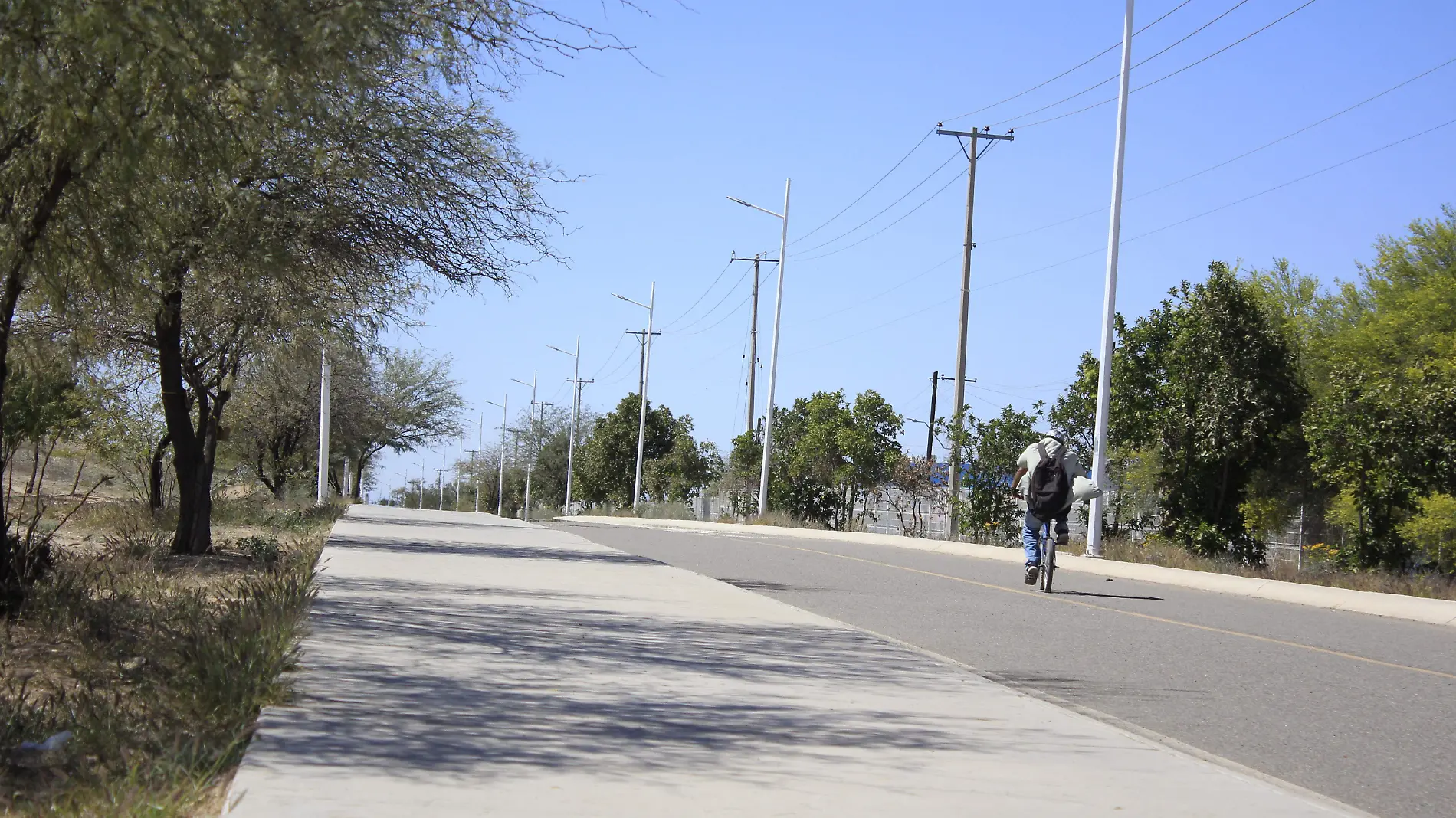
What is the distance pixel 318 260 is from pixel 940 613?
8.00 metres

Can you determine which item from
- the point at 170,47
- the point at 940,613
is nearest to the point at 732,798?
the point at 170,47

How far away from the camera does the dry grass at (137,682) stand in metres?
5.51

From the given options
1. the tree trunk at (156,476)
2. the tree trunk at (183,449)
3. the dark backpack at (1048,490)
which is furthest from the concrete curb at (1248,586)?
the tree trunk at (156,476)

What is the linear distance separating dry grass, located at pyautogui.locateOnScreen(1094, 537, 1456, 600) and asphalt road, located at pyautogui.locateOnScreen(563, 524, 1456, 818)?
280 centimetres

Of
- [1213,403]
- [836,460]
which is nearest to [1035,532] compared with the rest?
[1213,403]

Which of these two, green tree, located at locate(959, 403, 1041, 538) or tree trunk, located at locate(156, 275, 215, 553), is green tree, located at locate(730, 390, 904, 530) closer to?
green tree, located at locate(959, 403, 1041, 538)

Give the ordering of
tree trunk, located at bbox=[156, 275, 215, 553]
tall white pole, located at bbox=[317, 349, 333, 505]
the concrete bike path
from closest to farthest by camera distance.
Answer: the concrete bike path → tree trunk, located at bbox=[156, 275, 215, 553] → tall white pole, located at bbox=[317, 349, 333, 505]

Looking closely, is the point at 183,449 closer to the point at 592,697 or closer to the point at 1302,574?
the point at 592,697

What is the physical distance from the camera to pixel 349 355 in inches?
828

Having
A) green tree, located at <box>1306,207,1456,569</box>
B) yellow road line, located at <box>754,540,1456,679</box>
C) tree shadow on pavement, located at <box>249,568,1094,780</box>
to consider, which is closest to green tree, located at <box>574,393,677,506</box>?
green tree, located at <box>1306,207,1456,569</box>

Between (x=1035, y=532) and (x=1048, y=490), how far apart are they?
698 millimetres

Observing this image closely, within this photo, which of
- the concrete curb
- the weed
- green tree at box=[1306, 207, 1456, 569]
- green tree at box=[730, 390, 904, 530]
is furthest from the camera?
green tree at box=[730, 390, 904, 530]

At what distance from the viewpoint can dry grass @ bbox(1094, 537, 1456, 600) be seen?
19.9 metres

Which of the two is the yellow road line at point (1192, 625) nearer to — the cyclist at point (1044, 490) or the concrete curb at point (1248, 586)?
the cyclist at point (1044, 490)
